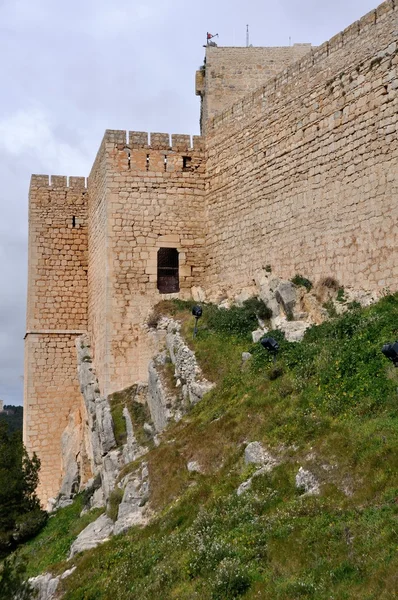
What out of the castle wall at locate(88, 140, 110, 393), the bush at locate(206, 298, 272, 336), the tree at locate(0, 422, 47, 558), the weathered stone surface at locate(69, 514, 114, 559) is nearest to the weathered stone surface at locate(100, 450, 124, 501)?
the tree at locate(0, 422, 47, 558)

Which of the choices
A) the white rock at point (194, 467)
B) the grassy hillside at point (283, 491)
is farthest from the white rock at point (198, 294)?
the white rock at point (194, 467)

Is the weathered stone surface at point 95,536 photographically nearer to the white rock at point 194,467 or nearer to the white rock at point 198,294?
the white rock at point 194,467

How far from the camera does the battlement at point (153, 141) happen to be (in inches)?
696

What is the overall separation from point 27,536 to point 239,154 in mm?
9481

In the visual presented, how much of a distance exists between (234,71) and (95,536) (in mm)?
14979

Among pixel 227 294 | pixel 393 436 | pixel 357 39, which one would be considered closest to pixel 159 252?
pixel 227 294

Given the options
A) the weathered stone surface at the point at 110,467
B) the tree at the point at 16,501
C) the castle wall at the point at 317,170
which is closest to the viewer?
the castle wall at the point at 317,170

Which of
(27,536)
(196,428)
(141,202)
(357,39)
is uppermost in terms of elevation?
(357,39)

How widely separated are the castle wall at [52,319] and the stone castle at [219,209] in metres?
0.03

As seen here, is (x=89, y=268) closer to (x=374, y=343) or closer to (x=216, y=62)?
(x=216, y=62)

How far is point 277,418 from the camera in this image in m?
9.73

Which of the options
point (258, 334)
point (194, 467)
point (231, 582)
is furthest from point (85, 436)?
point (231, 582)

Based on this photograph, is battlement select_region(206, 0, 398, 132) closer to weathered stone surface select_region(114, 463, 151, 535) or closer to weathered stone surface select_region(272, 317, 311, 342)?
weathered stone surface select_region(272, 317, 311, 342)

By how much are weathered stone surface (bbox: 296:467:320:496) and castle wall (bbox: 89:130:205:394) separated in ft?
28.9
